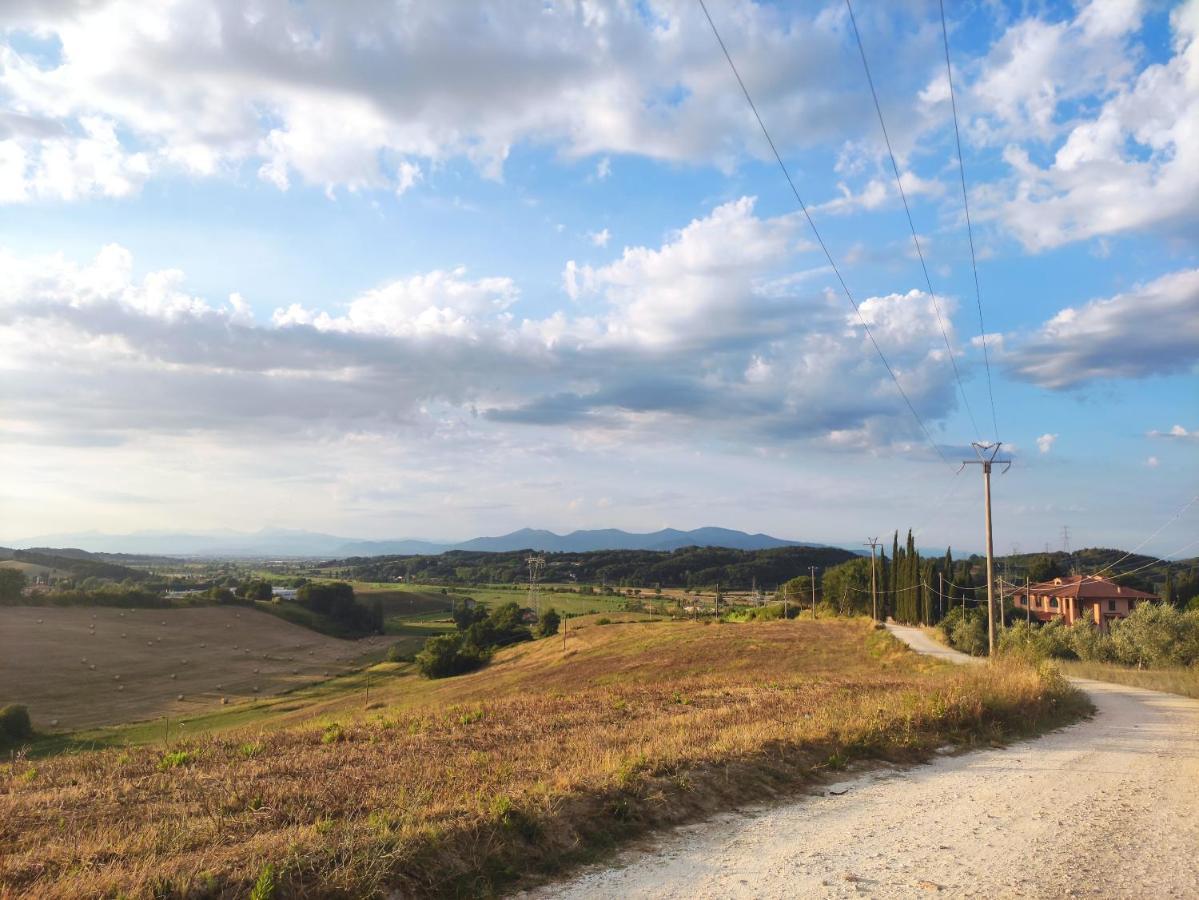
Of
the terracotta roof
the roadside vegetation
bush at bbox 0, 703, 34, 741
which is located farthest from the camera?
the terracotta roof

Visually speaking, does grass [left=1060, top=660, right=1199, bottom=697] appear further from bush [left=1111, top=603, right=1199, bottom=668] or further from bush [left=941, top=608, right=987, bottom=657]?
bush [left=941, top=608, right=987, bottom=657]

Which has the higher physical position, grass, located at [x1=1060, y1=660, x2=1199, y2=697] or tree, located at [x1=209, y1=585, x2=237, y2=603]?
grass, located at [x1=1060, y1=660, x2=1199, y2=697]

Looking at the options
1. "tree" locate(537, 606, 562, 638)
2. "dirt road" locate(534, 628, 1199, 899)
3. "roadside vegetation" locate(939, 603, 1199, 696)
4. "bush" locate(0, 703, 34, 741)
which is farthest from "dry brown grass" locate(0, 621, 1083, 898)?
"tree" locate(537, 606, 562, 638)

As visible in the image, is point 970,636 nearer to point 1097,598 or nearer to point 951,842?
point 1097,598

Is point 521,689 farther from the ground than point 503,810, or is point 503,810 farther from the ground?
point 503,810

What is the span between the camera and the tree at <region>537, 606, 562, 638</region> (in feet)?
317

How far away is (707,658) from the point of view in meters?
51.0

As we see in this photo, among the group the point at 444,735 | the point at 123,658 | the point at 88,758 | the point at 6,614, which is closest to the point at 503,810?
the point at 444,735

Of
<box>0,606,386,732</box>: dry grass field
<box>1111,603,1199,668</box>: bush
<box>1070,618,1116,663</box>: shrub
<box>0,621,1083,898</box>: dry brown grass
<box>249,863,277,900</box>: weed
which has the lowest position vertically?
<box>0,606,386,732</box>: dry grass field

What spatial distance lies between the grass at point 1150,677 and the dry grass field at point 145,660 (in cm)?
6265

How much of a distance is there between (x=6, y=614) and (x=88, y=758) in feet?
309

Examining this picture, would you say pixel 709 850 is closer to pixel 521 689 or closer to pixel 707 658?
pixel 521 689

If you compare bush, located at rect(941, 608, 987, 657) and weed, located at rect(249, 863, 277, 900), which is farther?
bush, located at rect(941, 608, 987, 657)

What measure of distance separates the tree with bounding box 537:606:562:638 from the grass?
2625 inches
